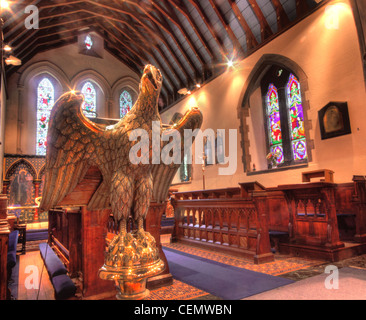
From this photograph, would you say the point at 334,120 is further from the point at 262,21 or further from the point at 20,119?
the point at 20,119

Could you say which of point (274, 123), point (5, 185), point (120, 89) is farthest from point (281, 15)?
point (5, 185)

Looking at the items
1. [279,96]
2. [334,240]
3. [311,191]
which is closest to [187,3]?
[279,96]

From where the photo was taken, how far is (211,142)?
8.16m

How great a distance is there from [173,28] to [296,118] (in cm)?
512

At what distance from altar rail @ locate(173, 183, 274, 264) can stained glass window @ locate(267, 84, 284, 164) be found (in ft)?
8.19

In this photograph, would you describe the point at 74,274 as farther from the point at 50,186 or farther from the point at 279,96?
the point at 279,96

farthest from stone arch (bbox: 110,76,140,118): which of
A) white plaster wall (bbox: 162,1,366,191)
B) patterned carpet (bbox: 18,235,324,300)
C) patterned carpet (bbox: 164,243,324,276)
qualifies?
patterned carpet (bbox: 164,243,324,276)

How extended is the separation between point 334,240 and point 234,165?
14.3 feet

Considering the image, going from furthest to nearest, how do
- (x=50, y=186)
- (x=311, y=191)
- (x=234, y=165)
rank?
1. (x=234, y=165)
2. (x=311, y=191)
3. (x=50, y=186)

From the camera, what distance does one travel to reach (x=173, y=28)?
28.5ft

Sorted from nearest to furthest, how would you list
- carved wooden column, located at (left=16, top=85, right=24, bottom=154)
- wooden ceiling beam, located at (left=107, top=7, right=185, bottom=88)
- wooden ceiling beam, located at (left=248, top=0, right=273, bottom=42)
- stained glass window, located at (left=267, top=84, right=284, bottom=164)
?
wooden ceiling beam, located at (left=248, top=0, right=273, bottom=42)
stained glass window, located at (left=267, top=84, right=284, bottom=164)
wooden ceiling beam, located at (left=107, top=7, right=185, bottom=88)
carved wooden column, located at (left=16, top=85, right=24, bottom=154)

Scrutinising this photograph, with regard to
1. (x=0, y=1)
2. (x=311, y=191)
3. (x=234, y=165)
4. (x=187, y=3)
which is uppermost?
(x=187, y=3)

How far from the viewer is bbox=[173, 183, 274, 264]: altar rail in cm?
325

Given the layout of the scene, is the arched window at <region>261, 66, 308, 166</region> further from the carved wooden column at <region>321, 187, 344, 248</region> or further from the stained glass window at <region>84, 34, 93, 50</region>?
the stained glass window at <region>84, 34, 93, 50</region>
